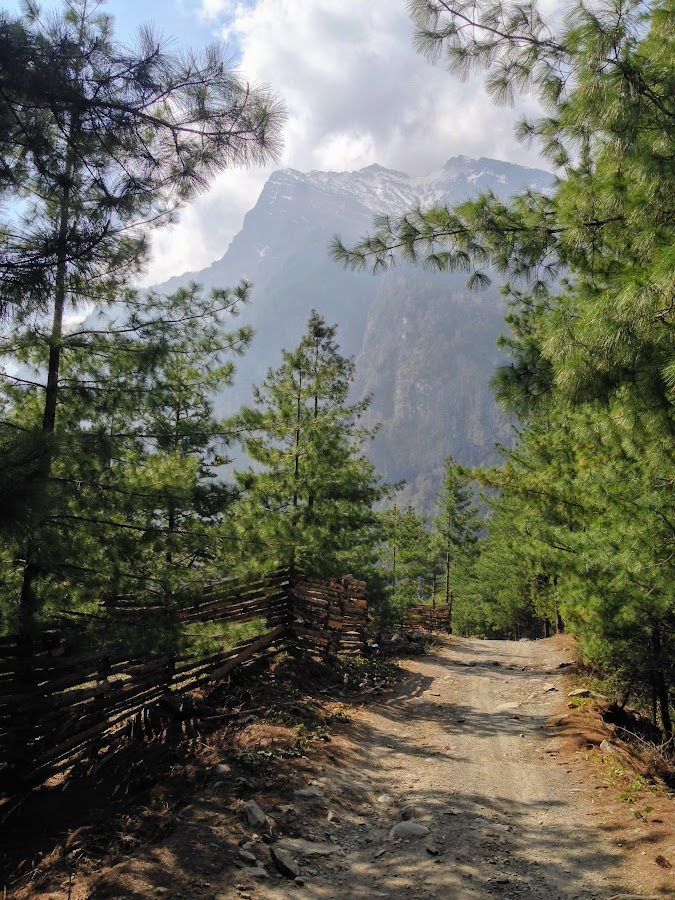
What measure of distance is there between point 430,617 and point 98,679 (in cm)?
2484

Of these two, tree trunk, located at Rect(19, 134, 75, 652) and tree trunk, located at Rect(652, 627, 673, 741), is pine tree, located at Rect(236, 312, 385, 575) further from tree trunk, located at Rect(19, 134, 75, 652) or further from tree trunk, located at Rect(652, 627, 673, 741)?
tree trunk, located at Rect(652, 627, 673, 741)

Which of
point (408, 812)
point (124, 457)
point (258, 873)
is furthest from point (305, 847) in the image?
point (124, 457)

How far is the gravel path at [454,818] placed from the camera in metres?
4.18

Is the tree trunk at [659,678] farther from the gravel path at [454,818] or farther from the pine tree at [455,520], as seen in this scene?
the pine tree at [455,520]

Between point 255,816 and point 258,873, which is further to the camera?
point 255,816

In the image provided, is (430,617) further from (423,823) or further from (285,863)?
(285,863)

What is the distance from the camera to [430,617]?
29250 millimetres

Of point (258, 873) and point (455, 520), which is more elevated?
point (455, 520)

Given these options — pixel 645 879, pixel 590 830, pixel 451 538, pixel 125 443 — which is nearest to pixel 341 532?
pixel 125 443

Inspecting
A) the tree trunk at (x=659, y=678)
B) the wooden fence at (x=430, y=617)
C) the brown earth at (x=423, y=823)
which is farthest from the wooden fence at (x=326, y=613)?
the wooden fence at (x=430, y=617)

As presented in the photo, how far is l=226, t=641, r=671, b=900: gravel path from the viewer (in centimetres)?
418

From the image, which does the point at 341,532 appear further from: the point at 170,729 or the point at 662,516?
the point at 662,516

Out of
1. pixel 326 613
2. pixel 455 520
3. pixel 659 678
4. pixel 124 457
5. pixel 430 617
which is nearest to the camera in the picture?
pixel 124 457

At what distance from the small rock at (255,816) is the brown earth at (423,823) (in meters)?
0.06
